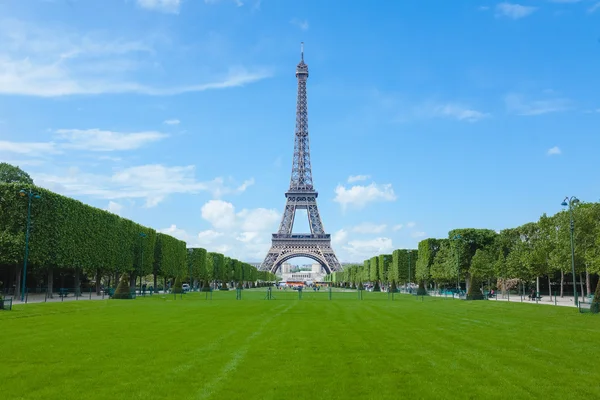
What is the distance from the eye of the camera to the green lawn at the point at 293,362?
33.0 feet

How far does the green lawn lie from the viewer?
10.1 metres

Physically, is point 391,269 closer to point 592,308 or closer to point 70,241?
point 70,241

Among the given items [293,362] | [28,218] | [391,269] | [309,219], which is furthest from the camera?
[309,219]

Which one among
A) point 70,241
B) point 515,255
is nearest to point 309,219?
point 515,255

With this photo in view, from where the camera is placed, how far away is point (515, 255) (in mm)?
72750

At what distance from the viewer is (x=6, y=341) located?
16.7 metres

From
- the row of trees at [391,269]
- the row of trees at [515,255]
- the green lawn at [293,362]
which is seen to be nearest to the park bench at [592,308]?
the green lawn at [293,362]

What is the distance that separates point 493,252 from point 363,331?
62992mm

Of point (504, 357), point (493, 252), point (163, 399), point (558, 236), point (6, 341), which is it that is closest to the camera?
point (163, 399)

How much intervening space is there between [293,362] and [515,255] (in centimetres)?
6628

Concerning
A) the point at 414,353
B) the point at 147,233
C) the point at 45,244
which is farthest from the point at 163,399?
the point at 147,233

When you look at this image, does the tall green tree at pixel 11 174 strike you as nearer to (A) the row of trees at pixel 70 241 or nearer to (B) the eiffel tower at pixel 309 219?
(A) the row of trees at pixel 70 241

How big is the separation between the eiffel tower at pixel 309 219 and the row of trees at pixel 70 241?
54499mm

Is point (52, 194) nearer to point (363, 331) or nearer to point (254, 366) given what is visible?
point (363, 331)
